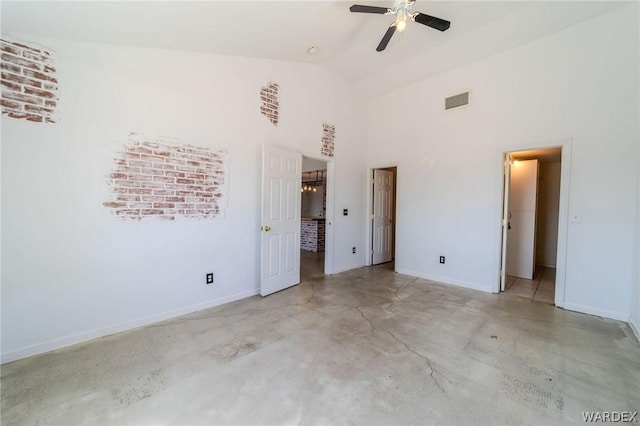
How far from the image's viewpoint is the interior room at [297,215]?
197cm

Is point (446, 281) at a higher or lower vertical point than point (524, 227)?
lower

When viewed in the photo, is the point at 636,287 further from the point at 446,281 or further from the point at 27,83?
the point at 27,83

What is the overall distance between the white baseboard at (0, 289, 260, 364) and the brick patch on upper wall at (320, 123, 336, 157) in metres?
2.83

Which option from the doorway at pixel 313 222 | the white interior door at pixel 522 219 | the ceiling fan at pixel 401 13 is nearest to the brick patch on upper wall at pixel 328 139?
the doorway at pixel 313 222

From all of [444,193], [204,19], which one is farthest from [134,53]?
[444,193]

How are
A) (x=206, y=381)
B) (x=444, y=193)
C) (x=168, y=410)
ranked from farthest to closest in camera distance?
(x=444, y=193) < (x=206, y=381) < (x=168, y=410)

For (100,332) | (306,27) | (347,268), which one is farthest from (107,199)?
(347,268)

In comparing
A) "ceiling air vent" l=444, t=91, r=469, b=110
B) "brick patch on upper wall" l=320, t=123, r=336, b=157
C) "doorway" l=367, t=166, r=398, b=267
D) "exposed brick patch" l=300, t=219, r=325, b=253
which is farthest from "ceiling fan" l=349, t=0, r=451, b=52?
"exposed brick patch" l=300, t=219, r=325, b=253

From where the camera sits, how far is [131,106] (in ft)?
8.93

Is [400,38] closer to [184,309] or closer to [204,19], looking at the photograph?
[204,19]

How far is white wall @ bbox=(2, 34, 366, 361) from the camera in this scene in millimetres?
2248

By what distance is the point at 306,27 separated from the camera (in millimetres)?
3123

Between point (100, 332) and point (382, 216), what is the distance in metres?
4.90

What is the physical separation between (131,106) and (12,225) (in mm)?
1421
